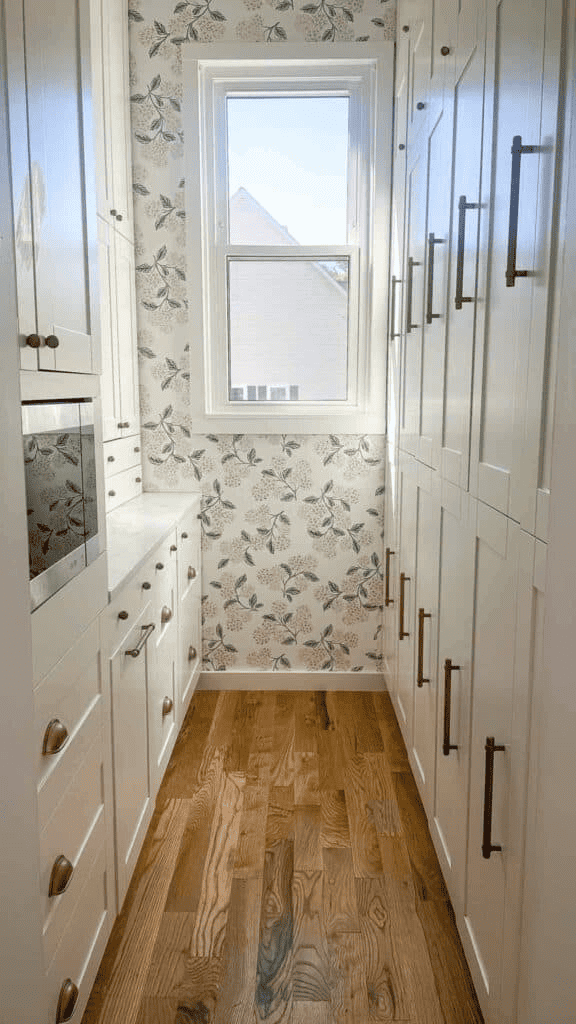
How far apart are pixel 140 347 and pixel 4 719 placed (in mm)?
2442

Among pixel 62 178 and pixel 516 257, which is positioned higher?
pixel 62 178

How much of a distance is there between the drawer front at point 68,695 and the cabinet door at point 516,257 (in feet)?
→ 2.58

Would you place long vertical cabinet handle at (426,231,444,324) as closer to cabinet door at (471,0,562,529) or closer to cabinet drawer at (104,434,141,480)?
cabinet door at (471,0,562,529)

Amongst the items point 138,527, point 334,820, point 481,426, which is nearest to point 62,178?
point 481,426

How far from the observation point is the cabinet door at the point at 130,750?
6.00ft

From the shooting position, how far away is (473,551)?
63.6 inches

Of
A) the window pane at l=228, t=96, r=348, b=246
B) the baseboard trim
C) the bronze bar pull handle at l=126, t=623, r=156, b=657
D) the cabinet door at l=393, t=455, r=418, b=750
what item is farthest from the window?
the bronze bar pull handle at l=126, t=623, r=156, b=657

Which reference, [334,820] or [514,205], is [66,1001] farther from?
[514,205]

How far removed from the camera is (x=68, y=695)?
1419mm

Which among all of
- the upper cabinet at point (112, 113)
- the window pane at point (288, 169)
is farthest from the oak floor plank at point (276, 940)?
the window pane at point (288, 169)

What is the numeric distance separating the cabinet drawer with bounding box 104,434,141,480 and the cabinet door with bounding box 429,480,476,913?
53.4 inches

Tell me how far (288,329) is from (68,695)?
2291 mm

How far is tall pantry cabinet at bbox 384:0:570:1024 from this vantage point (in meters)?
1.17

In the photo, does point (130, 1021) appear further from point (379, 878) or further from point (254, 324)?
point (254, 324)
